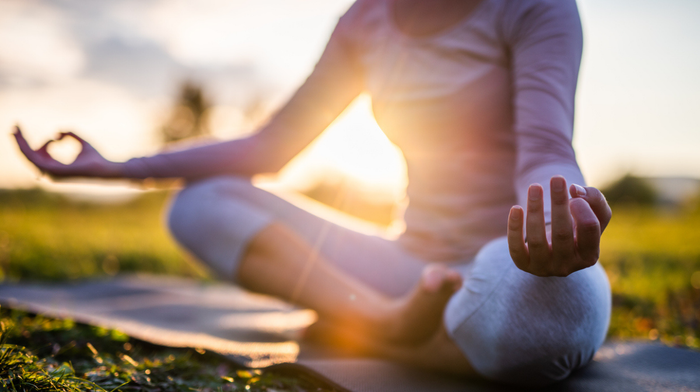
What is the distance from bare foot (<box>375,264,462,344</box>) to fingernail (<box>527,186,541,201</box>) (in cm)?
50

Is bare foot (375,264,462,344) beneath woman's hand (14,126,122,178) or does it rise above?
beneath

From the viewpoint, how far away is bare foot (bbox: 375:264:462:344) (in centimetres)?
110

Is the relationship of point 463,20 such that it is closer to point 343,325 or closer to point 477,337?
point 477,337

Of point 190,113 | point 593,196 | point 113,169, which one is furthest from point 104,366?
point 190,113

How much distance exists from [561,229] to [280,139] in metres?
1.28

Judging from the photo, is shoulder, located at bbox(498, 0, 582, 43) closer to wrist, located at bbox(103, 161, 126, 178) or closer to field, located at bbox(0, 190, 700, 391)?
field, located at bbox(0, 190, 700, 391)

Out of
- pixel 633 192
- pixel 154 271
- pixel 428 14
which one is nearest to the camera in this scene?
pixel 428 14

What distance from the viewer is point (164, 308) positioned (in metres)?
2.19

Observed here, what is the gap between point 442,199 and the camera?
1.39 meters

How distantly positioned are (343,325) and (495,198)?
2.29ft

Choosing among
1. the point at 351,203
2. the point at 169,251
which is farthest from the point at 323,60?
the point at 351,203

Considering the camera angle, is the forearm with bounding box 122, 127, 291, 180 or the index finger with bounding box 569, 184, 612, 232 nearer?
the index finger with bounding box 569, 184, 612, 232

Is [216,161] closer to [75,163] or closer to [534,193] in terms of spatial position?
[75,163]

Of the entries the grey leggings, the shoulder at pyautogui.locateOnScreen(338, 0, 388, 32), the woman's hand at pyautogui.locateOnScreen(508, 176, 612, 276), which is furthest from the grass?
the shoulder at pyautogui.locateOnScreen(338, 0, 388, 32)
